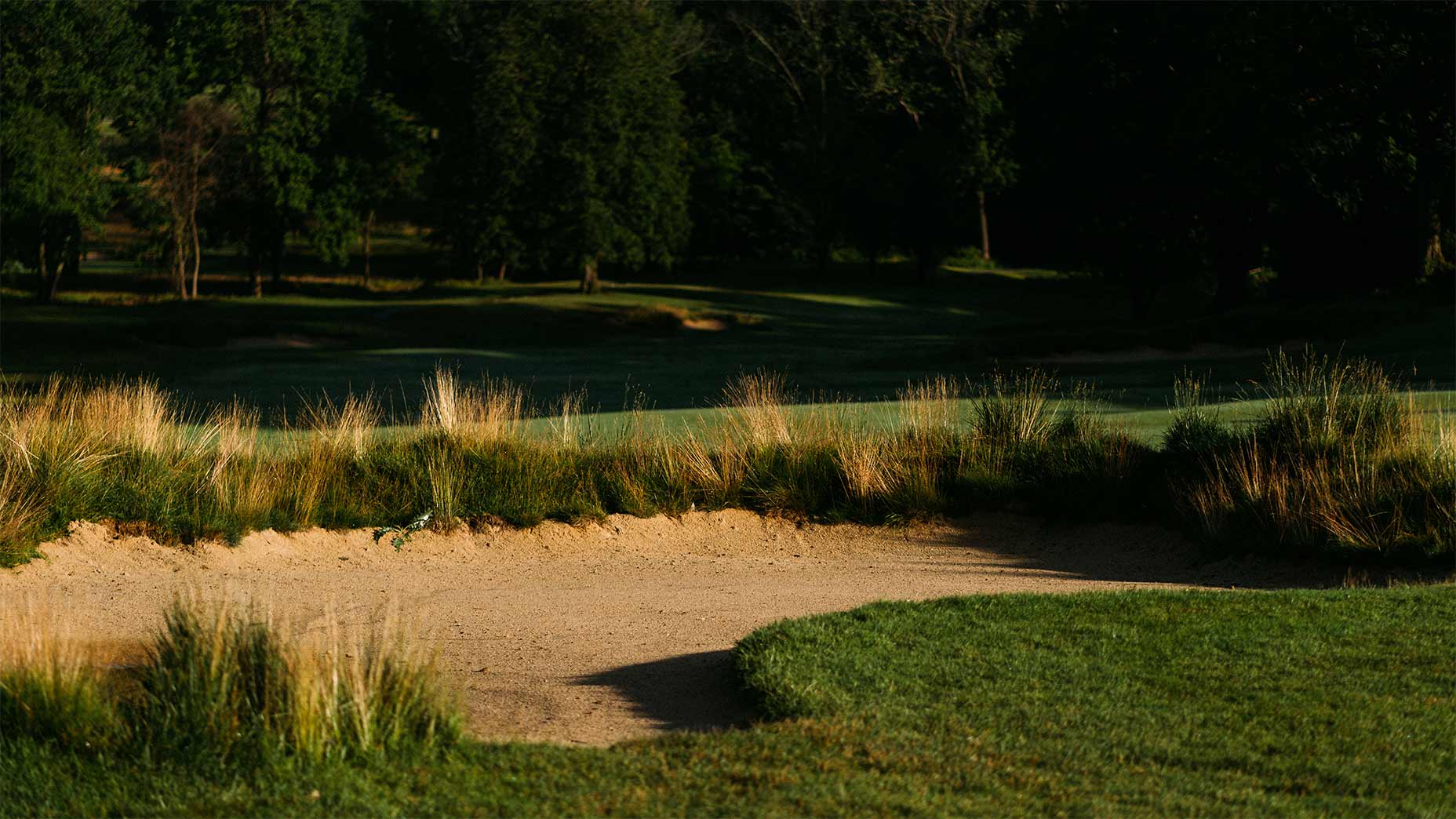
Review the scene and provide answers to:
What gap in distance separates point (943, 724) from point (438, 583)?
5.23 m

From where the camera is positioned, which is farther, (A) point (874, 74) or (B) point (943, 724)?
(A) point (874, 74)

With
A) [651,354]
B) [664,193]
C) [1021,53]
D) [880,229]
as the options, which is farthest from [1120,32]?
[880,229]

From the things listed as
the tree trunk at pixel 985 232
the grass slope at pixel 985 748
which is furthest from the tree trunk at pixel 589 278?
the grass slope at pixel 985 748

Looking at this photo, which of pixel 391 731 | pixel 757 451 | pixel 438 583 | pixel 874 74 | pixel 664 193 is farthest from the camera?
pixel 874 74

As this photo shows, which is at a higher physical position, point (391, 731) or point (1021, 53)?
point (1021, 53)

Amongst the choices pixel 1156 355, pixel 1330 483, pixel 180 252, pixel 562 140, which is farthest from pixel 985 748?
pixel 180 252

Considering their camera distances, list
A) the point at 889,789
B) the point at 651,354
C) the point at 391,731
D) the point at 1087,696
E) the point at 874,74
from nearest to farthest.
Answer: the point at 889,789 < the point at 391,731 < the point at 1087,696 < the point at 651,354 < the point at 874,74

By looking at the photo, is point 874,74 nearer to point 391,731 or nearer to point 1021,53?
point 1021,53

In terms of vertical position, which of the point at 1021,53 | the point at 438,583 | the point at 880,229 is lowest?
the point at 438,583

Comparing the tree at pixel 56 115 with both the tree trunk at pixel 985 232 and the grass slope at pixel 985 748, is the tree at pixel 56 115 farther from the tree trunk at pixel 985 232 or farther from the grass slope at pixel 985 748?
the grass slope at pixel 985 748

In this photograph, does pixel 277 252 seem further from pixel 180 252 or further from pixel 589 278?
pixel 589 278

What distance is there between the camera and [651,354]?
33688 mm

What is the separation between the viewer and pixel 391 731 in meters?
6.04

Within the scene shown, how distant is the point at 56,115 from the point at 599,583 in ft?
136
